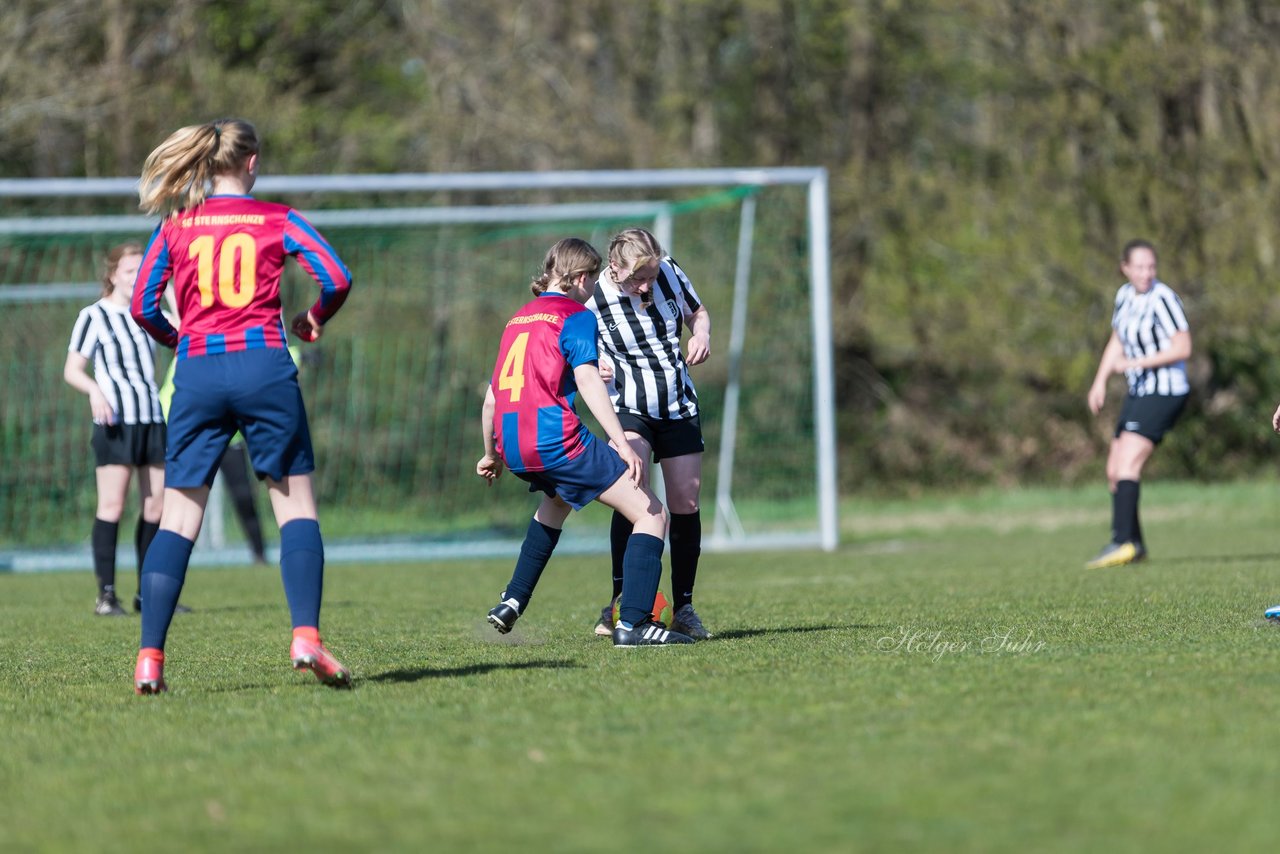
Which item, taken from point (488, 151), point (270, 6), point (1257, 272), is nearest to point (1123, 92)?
point (1257, 272)

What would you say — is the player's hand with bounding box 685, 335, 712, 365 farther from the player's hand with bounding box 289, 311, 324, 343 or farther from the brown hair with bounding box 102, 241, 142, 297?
the brown hair with bounding box 102, 241, 142, 297

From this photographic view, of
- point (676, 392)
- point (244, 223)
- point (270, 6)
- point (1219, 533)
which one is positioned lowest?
point (1219, 533)

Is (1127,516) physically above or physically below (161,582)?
below

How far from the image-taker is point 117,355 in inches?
344

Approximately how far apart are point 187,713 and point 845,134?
716 inches

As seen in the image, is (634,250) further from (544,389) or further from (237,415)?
(237,415)

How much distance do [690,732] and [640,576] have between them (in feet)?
6.55

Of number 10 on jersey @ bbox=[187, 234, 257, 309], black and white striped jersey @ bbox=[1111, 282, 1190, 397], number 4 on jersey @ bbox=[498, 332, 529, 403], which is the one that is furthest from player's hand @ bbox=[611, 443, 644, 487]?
black and white striped jersey @ bbox=[1111, 282, 1190, 397]

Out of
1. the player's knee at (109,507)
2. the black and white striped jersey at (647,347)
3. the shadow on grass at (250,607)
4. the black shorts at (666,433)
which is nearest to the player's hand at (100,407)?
the player's knee at (109,507)

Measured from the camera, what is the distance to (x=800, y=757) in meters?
3.75

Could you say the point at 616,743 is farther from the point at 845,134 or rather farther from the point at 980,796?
the point at 845,134

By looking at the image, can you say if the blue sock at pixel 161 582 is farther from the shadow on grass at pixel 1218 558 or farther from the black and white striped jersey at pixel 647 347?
the shadow on grass at pixel 1218 558

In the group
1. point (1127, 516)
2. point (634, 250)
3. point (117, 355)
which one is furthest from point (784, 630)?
point (1127, 516)

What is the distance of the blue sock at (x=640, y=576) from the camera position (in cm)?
606
